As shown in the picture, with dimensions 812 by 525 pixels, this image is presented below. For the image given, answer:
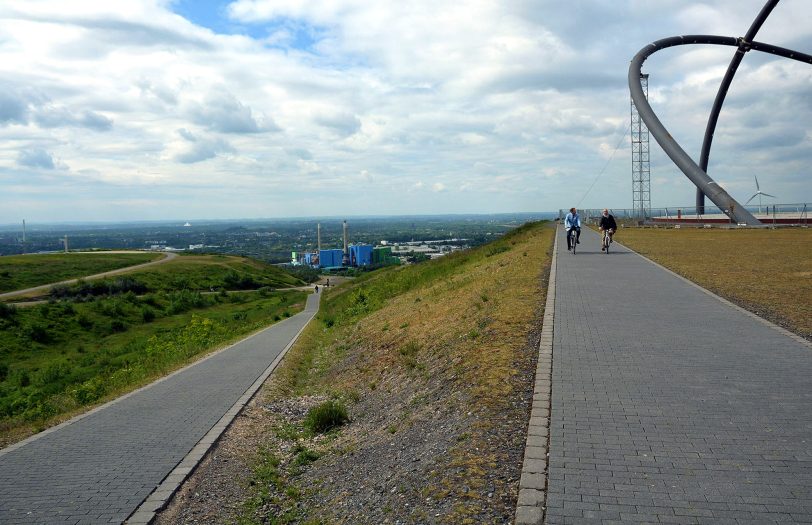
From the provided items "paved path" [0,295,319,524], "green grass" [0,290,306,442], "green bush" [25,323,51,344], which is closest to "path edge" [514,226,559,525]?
"paved path" [0,295,319,524]

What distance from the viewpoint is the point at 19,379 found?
2638 cm

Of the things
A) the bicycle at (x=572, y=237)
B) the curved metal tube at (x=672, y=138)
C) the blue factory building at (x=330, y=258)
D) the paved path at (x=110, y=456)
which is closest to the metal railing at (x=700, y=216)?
the curved metal tube at (x=672, y=138)

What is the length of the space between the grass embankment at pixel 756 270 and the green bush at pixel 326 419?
660 centimetres

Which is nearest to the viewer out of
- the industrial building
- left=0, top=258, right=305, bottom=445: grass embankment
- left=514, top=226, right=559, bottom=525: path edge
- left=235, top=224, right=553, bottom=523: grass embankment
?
left=514, top=226, right=559, bottom=525: path edge

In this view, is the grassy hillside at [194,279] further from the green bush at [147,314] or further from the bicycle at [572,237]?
the bicycle at [572,237]

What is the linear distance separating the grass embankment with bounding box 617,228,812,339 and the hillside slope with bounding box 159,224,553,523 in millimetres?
3983

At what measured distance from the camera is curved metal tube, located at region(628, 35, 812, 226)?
156 feet

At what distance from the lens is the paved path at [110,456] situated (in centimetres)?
607

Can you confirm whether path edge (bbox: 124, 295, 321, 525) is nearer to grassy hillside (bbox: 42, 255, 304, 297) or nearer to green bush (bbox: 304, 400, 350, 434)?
green bush (bbox: 304, 400, 350, 434)

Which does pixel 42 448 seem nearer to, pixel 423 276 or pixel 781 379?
pixel 781 379

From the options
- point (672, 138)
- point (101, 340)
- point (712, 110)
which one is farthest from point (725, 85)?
point (101, 340)

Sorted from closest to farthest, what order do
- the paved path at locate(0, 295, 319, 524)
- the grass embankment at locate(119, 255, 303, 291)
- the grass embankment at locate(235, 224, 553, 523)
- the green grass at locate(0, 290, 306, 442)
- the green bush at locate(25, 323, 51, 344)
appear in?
the grass embankment at locate(235, 224, 553, 523)
the paved path at locate(0, 295, 319, 524)
the green grass at locate(0, 290, 306, 442)
the green bush at locate(25, 323, 51, 344)
the grass embankment at locate(119, 255, 303, 291)

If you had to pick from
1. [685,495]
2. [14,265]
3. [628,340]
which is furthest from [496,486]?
[14,265]

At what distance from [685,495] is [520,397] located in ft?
8.79
